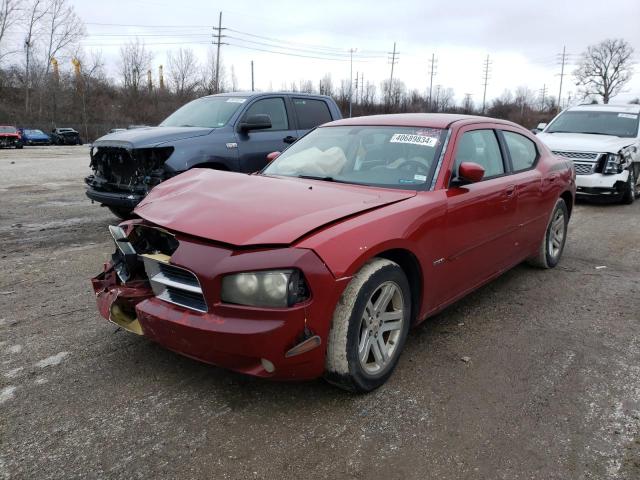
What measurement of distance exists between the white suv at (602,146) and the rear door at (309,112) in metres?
4.41

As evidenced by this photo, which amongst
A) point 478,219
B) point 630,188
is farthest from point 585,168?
point 478,219

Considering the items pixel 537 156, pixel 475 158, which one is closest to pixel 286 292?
pixel 475 158

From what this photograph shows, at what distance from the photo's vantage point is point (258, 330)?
2475 millimetres

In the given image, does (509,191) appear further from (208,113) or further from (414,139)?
(208,113)

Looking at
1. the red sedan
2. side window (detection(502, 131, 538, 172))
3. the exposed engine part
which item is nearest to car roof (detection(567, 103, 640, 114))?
side window (detection(502, 131, 538, 172))

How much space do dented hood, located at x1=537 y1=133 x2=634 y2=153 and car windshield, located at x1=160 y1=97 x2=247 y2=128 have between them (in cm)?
587

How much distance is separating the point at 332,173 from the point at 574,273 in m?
3.12

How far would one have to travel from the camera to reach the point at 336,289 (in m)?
2.58

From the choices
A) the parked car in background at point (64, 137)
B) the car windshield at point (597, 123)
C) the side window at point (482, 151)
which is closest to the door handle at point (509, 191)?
the side window at point (482, 151)

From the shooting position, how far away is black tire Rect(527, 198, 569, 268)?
5.27m

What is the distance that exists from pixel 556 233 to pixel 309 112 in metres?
4.32

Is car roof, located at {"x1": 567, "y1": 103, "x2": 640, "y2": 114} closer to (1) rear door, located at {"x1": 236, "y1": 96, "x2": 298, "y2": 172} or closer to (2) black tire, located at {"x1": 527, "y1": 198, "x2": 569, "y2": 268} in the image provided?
(2) black tire, located at {"x1": 527, "y1": 198, "x2": 569, "y2": 268}

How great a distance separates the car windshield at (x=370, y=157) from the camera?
11.9ft

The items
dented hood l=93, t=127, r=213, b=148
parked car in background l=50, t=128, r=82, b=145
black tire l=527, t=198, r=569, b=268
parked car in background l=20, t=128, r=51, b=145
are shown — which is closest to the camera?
black tire l=527, t=198, r=569, b=268
